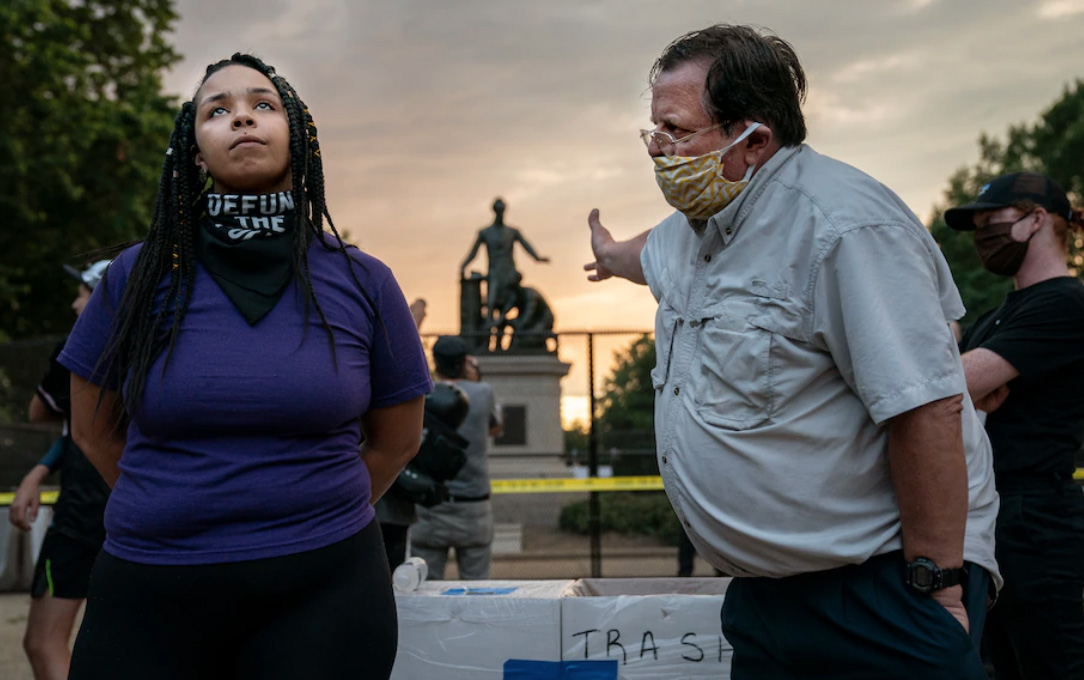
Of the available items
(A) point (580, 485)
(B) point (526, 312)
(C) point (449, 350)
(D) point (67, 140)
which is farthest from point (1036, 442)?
(D) point (67, 140)

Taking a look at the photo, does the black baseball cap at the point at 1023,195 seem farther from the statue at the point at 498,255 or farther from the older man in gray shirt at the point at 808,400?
the statue at the point at 498,255

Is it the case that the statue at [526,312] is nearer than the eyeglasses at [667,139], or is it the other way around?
the eyeglasses at [667,139]

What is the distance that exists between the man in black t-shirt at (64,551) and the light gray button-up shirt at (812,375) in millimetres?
2849

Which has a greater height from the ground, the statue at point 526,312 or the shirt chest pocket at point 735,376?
the statue at point 526,312

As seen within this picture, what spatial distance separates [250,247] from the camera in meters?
2.03

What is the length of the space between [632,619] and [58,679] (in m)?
2.26

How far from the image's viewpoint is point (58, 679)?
4125 mm

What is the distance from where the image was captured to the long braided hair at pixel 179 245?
6.52 ft

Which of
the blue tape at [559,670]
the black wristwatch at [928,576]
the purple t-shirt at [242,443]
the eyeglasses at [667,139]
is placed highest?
the eyeglasses at [667,139]

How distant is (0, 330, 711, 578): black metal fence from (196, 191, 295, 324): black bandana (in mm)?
8932

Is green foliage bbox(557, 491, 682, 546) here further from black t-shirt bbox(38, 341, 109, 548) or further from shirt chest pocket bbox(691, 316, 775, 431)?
shirt chest pocket bbox(691, 316, 775, 431)

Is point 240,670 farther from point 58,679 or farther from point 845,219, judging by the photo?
point 58,679

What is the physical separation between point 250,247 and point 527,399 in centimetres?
1523

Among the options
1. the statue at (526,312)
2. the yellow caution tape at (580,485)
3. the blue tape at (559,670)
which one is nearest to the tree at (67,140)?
the statue at (526,312)
